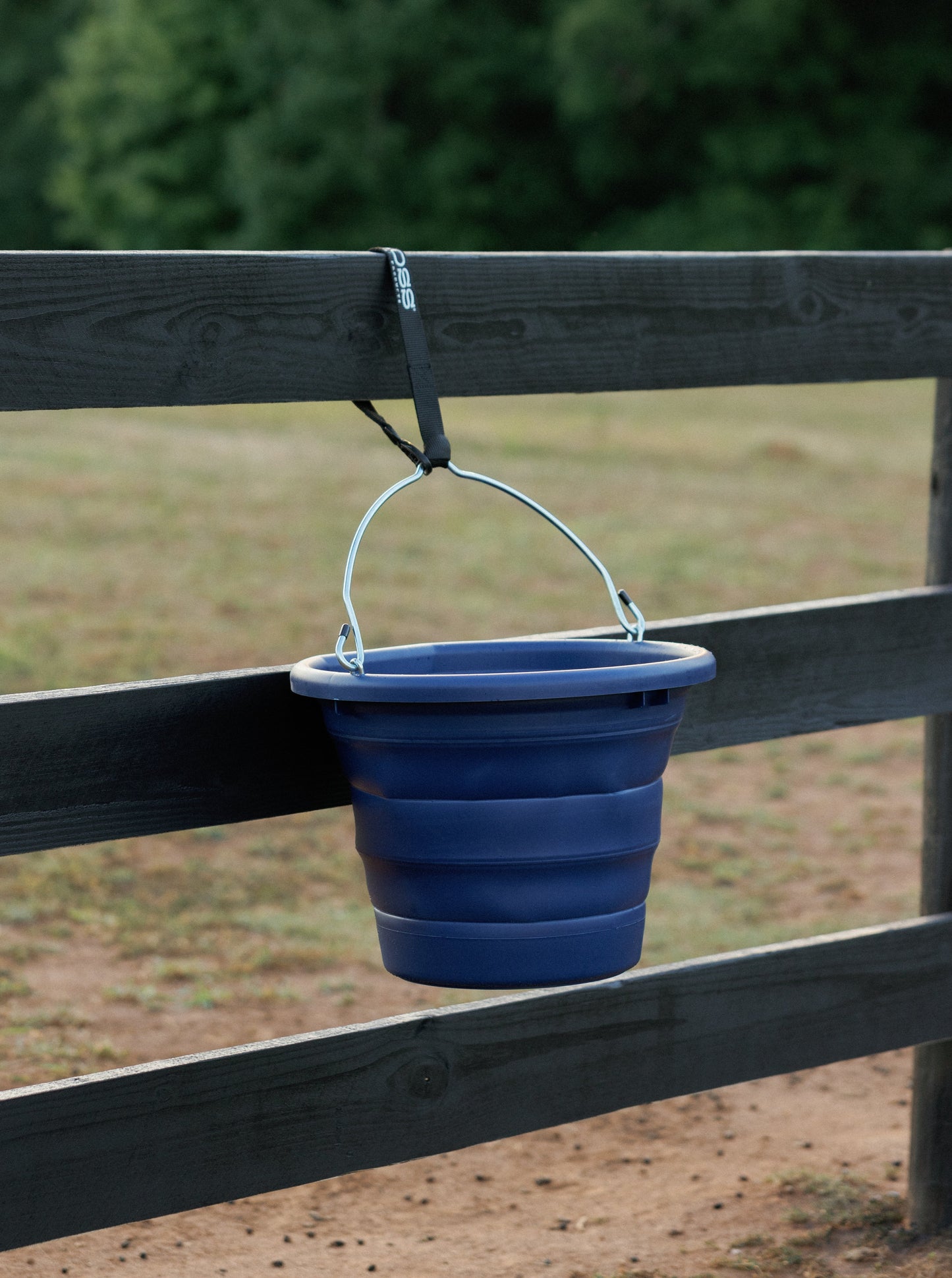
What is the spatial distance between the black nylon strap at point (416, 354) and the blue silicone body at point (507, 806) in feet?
1.04

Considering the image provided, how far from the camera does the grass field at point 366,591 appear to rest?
4.25 meters

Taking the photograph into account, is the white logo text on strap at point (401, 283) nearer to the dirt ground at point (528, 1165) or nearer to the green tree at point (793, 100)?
the dirt ground at point (528, 1165)

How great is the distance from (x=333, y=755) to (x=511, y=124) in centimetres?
3635

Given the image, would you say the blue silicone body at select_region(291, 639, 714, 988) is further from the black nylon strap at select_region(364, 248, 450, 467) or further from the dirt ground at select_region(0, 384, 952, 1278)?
the dirt ground at select_region(0, 384, 952, 1278)

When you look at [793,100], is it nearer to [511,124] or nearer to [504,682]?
[511,124]

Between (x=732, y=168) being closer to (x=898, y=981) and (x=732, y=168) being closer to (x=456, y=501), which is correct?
(x=456, y=501)

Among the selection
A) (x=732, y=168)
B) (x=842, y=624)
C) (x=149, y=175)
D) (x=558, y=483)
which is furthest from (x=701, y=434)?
(x=149, y=175)

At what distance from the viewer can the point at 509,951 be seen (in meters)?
1.76

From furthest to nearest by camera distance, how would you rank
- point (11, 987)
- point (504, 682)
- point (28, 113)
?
point (28, 113) < point (11, 987) < point (504, 682)

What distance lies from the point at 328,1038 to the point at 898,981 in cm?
100

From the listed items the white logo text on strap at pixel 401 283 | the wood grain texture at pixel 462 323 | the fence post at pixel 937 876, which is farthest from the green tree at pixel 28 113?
the white logo text on strap at pixel 401 283

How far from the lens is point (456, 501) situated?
11.0 meters

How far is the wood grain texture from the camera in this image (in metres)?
1.76

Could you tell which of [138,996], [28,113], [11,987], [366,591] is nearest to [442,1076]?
[138,996]
